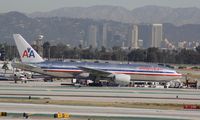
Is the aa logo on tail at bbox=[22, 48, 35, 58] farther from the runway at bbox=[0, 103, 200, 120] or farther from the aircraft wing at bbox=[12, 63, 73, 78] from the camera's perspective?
the runway at bbox=[0, 103, 200, 120]

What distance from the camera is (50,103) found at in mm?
47688

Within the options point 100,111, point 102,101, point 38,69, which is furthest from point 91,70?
point 100,111

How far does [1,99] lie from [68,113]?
11.6m

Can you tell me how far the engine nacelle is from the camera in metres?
75.5

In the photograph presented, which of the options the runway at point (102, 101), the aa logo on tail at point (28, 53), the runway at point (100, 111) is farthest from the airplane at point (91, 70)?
the runway at point (100, 111)

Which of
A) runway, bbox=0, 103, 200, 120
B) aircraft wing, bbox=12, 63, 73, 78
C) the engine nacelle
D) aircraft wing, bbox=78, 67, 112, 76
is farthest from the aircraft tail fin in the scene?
runway, bbox=0, 103, 200, 120

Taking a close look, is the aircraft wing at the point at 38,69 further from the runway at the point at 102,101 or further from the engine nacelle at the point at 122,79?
the runway at the point at 102,101

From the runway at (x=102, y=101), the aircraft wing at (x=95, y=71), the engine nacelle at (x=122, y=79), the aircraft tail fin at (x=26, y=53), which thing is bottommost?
the runway at (x=102, y=101)

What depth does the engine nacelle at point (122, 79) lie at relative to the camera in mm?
75500

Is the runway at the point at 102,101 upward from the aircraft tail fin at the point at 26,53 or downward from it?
downward

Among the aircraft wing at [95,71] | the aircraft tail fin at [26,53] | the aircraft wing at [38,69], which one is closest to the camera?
the aircraft wing at [95,71]

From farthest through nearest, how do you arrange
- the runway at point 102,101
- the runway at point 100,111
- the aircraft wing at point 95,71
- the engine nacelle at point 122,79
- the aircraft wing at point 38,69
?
1. the aircraft wing at point 38,69
2. the aircraft wing at point 95,71
3. the engine nacelle at point 122,79
4. the runway at point 102,101
5. the runway at point 100,111

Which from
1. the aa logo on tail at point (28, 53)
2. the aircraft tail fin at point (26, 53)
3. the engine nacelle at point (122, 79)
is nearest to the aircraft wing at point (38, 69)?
the aircraft tail fin at point (26, 53)

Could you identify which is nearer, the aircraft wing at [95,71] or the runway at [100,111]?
the runway at [100,111]
